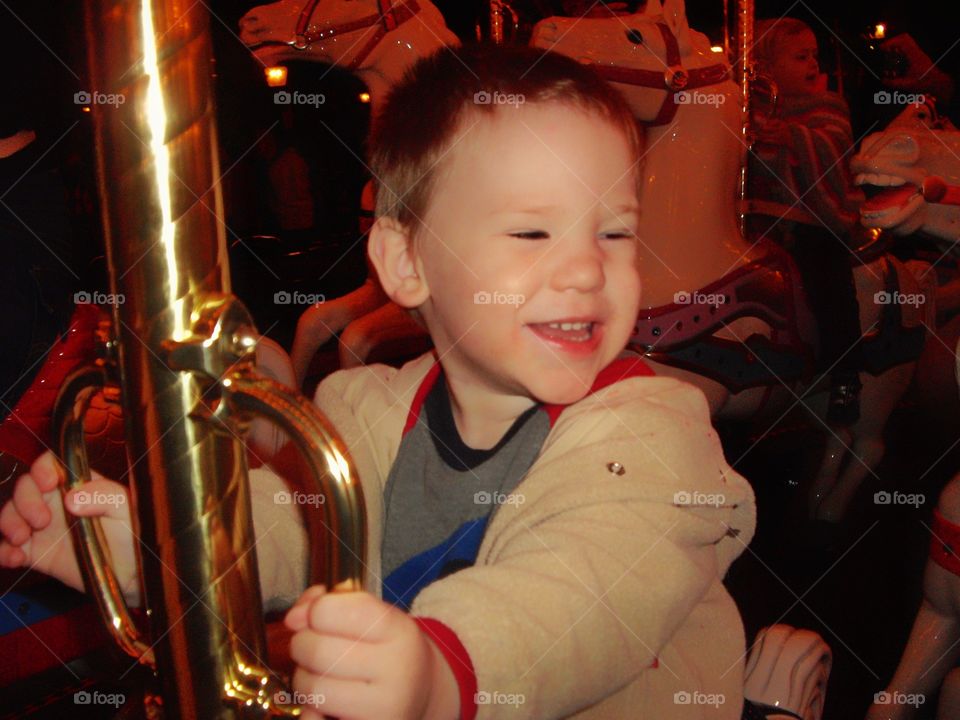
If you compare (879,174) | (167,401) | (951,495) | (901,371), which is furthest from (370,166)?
(901,371)

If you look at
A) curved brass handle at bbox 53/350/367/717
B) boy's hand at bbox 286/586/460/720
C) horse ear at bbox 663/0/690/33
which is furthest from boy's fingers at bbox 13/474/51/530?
horse ear at bbox 663/0/690/33

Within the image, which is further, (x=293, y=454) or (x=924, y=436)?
(x=924, y=436)

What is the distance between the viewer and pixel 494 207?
54 centimetres

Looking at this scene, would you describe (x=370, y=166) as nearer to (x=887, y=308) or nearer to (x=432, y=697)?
(x=432, y=697)

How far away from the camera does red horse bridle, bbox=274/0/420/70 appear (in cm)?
174

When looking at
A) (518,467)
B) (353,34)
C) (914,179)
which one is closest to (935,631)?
(914,179)

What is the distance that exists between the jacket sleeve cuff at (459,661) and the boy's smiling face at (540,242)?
20 cm

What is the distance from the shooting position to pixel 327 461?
0.34m

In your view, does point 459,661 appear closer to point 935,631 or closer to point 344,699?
point 344,699

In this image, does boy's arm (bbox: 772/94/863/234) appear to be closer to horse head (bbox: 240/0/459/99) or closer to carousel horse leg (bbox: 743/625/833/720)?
horse head (bbox: 240/0/459/99)

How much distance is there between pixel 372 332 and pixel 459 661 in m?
1.61

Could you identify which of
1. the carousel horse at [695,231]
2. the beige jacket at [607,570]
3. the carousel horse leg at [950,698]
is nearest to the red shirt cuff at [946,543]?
the carousel horse leg at [950,698]

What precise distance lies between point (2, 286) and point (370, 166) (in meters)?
0.69

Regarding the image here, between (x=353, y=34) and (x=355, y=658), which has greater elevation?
(x=353, y=34)
